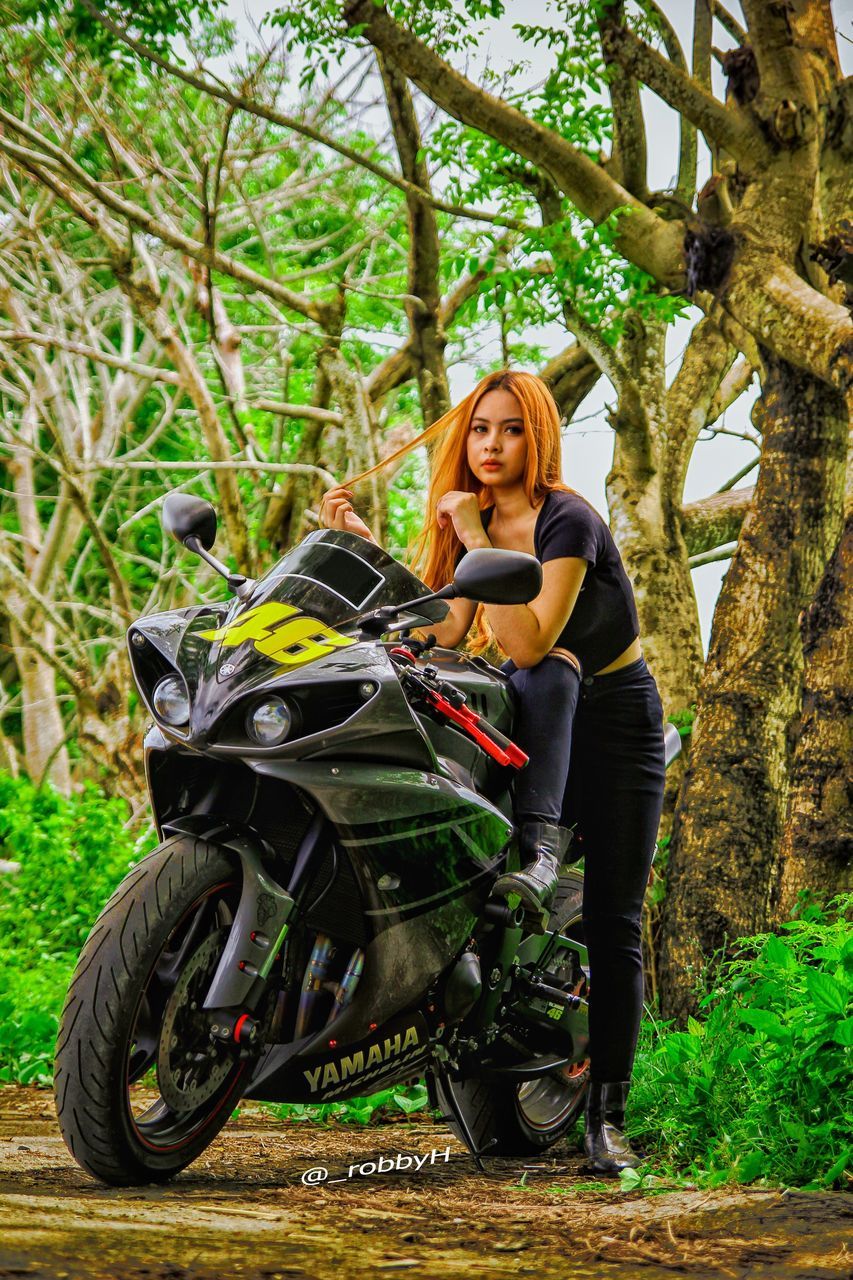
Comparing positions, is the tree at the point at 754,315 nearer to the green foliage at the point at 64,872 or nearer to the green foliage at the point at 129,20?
the green foliage at the point at 129,20

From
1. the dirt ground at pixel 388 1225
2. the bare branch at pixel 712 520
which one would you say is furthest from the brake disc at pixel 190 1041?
the bare branch at pixel 712 520

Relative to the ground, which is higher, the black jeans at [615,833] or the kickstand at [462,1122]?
the black jeans at [615,833]

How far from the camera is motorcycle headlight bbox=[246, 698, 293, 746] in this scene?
314cm

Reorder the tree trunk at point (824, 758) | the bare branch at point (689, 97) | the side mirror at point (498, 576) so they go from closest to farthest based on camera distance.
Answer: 1. the side mirror at point (498, 576)
2. the tree trunk at point (824, 758)
3. the bare branch at point (689, 97)

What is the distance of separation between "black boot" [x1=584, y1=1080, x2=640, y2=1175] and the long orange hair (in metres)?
1.41

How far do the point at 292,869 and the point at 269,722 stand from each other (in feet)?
1.25

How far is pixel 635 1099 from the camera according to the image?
4.52 m

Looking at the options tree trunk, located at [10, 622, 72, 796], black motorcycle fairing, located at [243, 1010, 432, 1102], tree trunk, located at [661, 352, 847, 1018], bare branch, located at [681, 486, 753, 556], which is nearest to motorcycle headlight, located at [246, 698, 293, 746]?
black motorcycle fairing, located at [243, 1010, 432, 1102]

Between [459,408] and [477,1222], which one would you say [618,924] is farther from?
[459,408]

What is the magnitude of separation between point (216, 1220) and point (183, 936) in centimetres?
63

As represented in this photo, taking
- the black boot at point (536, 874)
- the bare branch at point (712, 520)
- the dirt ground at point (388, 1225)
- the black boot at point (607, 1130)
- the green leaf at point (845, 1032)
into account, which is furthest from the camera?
the bare branch at point (712, 520)

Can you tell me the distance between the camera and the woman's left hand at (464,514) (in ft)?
13.1

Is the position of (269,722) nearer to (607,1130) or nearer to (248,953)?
(248,953)

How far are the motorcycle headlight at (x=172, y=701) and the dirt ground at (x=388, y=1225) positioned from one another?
3.45 ft
